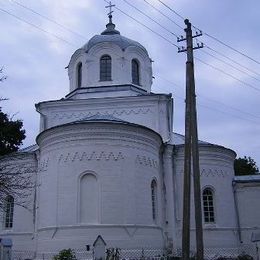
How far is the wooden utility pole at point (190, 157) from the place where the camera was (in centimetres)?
1088

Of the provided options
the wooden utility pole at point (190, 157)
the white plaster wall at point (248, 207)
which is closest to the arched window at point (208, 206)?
the white plaster wall at point (248, 207)

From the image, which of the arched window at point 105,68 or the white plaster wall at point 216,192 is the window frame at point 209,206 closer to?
the white plaster wall at point 216,192

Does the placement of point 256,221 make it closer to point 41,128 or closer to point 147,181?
point 147,181

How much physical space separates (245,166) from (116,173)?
83.8 ft

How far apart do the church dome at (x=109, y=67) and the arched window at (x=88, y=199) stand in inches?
282

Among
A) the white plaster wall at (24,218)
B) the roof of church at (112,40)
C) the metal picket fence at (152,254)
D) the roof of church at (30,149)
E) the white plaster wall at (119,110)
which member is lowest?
the metal picket fence at (152,254)

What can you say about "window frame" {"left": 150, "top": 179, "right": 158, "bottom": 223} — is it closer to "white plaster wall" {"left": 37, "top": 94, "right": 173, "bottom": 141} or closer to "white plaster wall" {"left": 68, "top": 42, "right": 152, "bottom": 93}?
"white plaster wall" {"left": 37, "top": 94, "right": 173, "bottom": 141}

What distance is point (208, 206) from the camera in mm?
21984

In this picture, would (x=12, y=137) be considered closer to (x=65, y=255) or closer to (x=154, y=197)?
(x=154, y=197)

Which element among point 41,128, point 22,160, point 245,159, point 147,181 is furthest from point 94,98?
point 245,159

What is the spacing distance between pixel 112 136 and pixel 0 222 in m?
8.17

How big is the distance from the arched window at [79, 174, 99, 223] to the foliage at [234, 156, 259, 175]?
79.3 feet

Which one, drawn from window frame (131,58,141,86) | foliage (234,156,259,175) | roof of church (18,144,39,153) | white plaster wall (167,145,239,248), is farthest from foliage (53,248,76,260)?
foliage (234,156,259,175)

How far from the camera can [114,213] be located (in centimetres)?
1733
